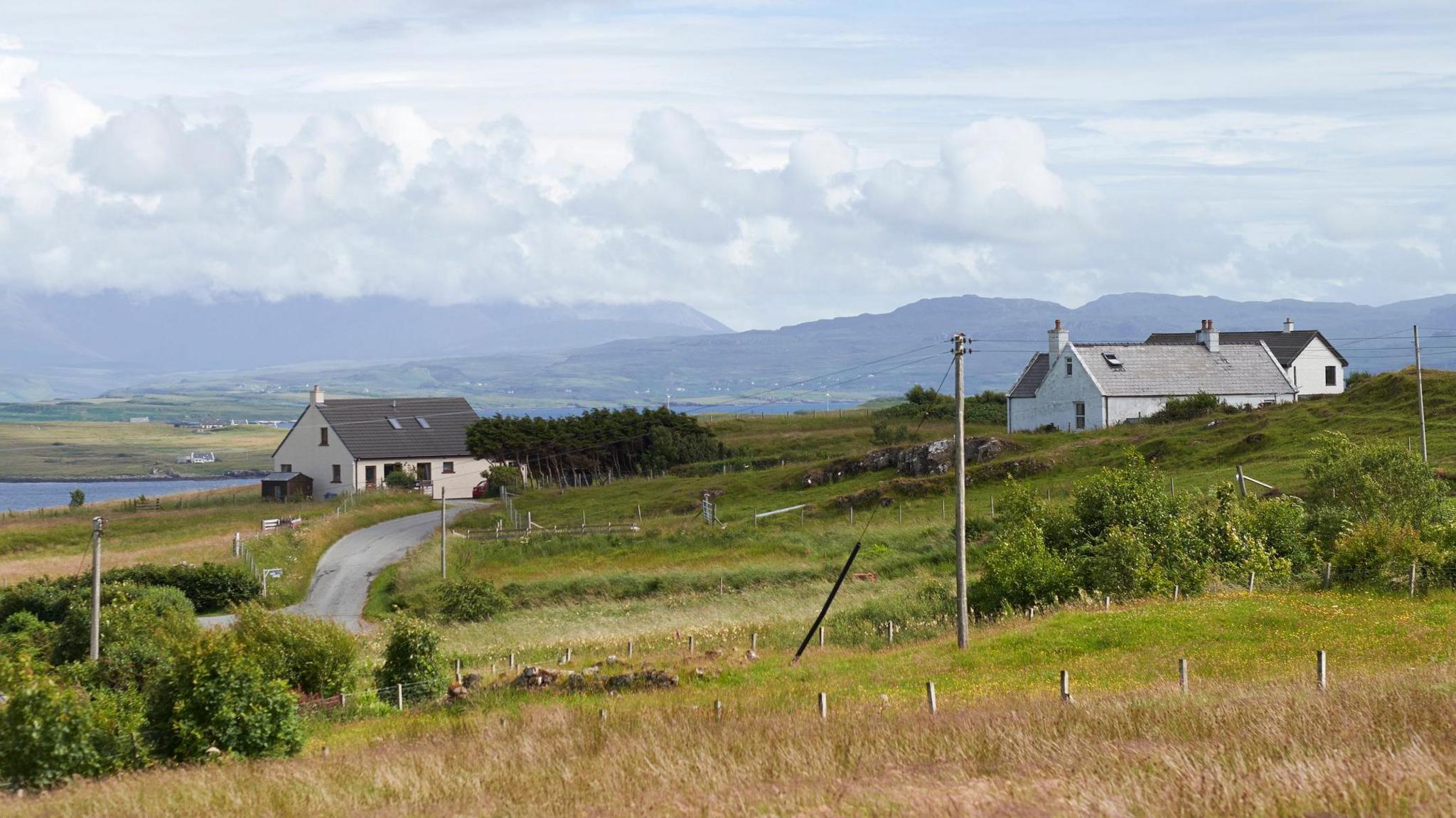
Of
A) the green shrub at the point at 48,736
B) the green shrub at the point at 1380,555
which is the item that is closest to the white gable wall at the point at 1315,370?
the green shrub at the point at 1380,555

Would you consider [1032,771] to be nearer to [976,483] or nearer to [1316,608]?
[1316,608]

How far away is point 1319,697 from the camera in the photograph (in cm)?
1669

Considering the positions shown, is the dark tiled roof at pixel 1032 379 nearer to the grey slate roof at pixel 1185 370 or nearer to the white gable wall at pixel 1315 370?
the grey slate roof at pixel 1185 370

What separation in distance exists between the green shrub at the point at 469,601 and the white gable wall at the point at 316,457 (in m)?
51.9

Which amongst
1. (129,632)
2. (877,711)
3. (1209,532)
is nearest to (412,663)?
(129,632)

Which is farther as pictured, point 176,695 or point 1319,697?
point 176,695

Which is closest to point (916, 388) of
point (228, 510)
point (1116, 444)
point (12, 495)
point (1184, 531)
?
point (1116, 444)

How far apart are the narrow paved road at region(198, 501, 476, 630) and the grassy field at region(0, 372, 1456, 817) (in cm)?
172

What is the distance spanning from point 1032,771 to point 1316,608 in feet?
67.4

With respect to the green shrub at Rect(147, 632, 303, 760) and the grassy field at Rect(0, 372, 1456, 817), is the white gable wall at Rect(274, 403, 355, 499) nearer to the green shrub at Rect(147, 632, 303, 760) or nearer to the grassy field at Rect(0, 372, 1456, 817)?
the grassy field at Rect(0, 372, 1456, 817)

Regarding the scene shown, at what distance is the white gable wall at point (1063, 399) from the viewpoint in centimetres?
8350

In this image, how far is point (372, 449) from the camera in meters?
101

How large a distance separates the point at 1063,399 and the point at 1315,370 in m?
21.2

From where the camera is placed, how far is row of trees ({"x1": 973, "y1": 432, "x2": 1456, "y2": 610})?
37781 millimetres
